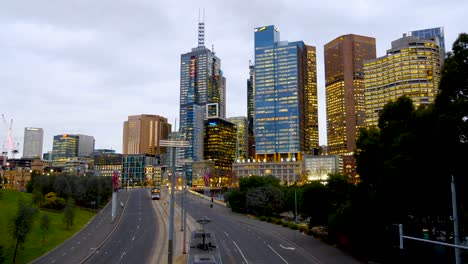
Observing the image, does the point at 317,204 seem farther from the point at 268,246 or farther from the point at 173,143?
the point at 173,143

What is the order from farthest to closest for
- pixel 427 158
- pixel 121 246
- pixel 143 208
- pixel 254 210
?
pixel 143 208
pixel 254 210
pixel 121 246
pixel 427 158

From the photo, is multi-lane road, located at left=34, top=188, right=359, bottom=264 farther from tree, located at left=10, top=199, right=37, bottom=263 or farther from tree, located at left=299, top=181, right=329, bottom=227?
tree, located at left=10, top=199, right=37, bottom=263

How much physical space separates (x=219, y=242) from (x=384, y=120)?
1108 inches

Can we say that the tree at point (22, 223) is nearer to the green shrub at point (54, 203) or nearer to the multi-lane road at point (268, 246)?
the multi-lane road at point (268, 246)

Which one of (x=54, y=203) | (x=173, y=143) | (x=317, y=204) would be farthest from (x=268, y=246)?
(x=54, y=203)

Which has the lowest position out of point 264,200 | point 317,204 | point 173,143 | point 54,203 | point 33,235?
point 33,235

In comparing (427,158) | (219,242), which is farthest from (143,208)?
(427,158)

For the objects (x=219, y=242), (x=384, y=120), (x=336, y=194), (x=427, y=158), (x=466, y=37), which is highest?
(x=466, y=37)

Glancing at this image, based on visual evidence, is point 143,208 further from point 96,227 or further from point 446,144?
point 446,144

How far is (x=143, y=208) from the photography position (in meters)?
110

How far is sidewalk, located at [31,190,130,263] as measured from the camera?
45000 mm

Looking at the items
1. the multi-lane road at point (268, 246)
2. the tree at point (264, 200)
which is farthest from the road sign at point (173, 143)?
the tree at point (264, 200)

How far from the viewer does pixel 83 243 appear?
5531 cm

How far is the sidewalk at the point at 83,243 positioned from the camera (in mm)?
45000
